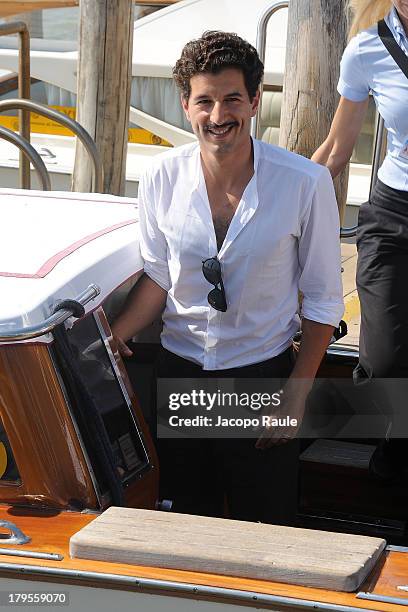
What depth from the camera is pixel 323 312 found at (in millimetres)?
3182

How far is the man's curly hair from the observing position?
3.06 m

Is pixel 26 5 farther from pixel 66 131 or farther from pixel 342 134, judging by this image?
pixel 342 134

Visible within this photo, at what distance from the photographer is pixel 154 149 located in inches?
401

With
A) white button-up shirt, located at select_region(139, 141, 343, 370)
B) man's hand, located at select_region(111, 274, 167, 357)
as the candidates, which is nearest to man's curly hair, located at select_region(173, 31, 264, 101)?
white button-up shirt, located at select_region(139, 141, 343, 370)

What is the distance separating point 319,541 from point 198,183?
1.10 m

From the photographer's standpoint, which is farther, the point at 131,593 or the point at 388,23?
the point at 388,23

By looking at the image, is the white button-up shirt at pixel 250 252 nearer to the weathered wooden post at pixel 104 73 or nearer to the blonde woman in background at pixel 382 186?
the blonde woman in background at pixel 382 186

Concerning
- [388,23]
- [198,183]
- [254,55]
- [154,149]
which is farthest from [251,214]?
[154,149]

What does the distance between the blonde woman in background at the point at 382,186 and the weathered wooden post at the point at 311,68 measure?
3.29 feet

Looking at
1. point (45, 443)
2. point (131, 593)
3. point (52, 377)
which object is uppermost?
point (52, 377)

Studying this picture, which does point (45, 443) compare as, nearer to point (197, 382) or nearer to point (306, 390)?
point (197, 382)

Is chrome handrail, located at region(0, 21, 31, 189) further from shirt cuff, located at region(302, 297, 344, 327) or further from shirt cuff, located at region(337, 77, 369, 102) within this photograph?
shirt cuff, located at region(302, 297, 344, 327)

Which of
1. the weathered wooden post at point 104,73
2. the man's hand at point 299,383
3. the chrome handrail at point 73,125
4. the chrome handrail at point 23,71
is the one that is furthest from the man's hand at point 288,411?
the chrome handrail at point 23,71

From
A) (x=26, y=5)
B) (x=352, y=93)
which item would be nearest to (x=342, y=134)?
(x=352, y=93)
